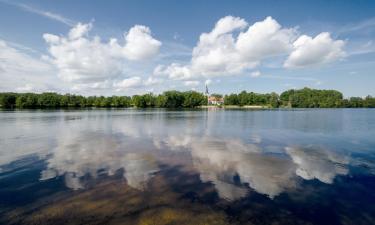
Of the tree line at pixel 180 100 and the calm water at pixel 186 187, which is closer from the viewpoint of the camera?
the calm water at pixel 186 187

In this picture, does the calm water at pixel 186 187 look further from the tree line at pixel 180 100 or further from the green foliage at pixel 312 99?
the green foliage at pixel 312 99

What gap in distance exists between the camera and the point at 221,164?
1089 cm

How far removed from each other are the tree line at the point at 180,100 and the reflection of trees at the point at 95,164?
13187 cm

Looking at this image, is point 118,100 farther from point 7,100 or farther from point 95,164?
point 95,164

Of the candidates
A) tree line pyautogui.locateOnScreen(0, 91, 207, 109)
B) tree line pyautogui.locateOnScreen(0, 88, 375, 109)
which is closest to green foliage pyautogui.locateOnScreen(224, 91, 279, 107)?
tree line pyautogui.locateOnScreen(0, 88, 375, 109)

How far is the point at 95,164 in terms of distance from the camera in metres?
10.9

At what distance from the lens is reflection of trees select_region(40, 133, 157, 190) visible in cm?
888

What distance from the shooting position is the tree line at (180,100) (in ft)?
417

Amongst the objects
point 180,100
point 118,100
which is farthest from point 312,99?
point 118,100

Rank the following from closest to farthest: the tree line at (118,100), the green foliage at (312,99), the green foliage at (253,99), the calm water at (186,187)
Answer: the calm water at (186,187) → the tree line at (118,100) → the green foliage at (312,99) → the green foliage at (253,99)

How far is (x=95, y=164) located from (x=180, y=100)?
139081mm

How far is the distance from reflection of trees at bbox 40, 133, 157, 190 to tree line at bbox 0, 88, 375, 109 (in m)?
132

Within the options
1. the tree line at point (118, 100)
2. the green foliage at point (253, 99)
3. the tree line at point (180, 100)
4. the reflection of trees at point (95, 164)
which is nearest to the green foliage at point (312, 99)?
the tree line at point (180, 100)

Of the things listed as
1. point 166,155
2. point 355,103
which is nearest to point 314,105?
point 355,103
